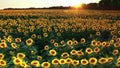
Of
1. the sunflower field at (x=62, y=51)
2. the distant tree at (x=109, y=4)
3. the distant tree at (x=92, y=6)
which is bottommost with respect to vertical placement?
the distant tree at (x=92, y=6)

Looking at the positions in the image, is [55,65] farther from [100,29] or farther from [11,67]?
[100,29]

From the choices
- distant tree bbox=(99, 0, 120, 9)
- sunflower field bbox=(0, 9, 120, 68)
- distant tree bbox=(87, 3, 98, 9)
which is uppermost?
sunflower field bbox=(0, 9, 120, 68)

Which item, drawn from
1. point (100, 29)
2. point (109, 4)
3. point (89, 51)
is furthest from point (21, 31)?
point (109, 4)

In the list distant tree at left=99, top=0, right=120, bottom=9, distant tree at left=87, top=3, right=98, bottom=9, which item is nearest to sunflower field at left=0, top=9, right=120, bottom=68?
distant tree at left=99, top=0, right=120, bottom=9

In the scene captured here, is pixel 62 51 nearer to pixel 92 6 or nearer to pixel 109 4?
pixel 109 4

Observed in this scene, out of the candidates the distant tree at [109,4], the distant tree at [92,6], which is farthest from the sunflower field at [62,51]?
the distant tree at [92,6]

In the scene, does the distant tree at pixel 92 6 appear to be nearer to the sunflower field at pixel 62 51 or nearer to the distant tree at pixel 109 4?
the distant tree at pixel 109 4

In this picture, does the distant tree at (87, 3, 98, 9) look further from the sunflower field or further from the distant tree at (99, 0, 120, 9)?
the sunflower field

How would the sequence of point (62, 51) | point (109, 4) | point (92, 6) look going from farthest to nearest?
point (92, 6)
point (109, 4)
point (62, 51)

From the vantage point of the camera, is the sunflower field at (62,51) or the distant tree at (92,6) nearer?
the sunflower field at (62,51)

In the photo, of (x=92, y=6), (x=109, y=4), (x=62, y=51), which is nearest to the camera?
(x=62, y=51)

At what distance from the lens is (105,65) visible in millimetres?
6727

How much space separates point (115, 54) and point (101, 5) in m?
56.6

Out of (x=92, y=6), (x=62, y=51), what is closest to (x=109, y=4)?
(x=92, y=6)
